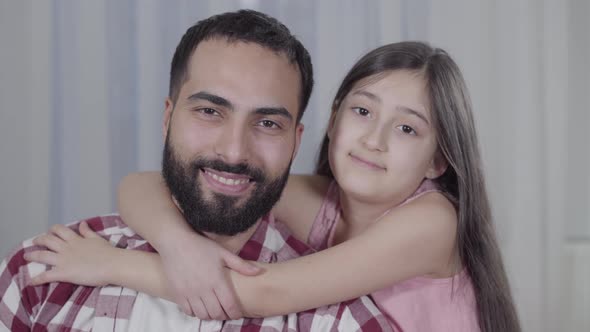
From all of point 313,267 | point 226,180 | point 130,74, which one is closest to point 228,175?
point 226,180

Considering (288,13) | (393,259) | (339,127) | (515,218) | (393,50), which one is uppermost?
(288,13)

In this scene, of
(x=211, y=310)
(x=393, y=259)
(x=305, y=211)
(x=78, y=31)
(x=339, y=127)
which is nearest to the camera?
(x=211, y=310)

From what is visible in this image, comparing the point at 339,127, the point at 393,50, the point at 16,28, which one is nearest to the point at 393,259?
the point at 339,127

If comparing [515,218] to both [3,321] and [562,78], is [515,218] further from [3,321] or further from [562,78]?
[3,321]

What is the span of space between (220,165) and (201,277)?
0.72ft

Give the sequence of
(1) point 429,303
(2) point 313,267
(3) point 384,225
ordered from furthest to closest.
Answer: (1) point 429,303
(3) point 384,225
(2) point 313,267

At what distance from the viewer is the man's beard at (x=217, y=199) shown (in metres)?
1.29

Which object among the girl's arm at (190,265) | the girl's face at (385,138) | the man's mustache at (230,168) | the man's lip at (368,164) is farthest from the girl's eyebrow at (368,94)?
the girl's arm at (190,265)

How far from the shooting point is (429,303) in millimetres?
1566

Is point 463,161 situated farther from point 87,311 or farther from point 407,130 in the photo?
point 87,311

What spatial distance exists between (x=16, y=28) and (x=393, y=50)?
4.40 feet

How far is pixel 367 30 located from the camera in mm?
2271

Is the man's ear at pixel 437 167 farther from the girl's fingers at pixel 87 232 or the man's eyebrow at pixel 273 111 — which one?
the girl's fingers at pixel 87 232

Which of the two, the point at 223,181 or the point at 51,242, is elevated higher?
the point at 223,181
